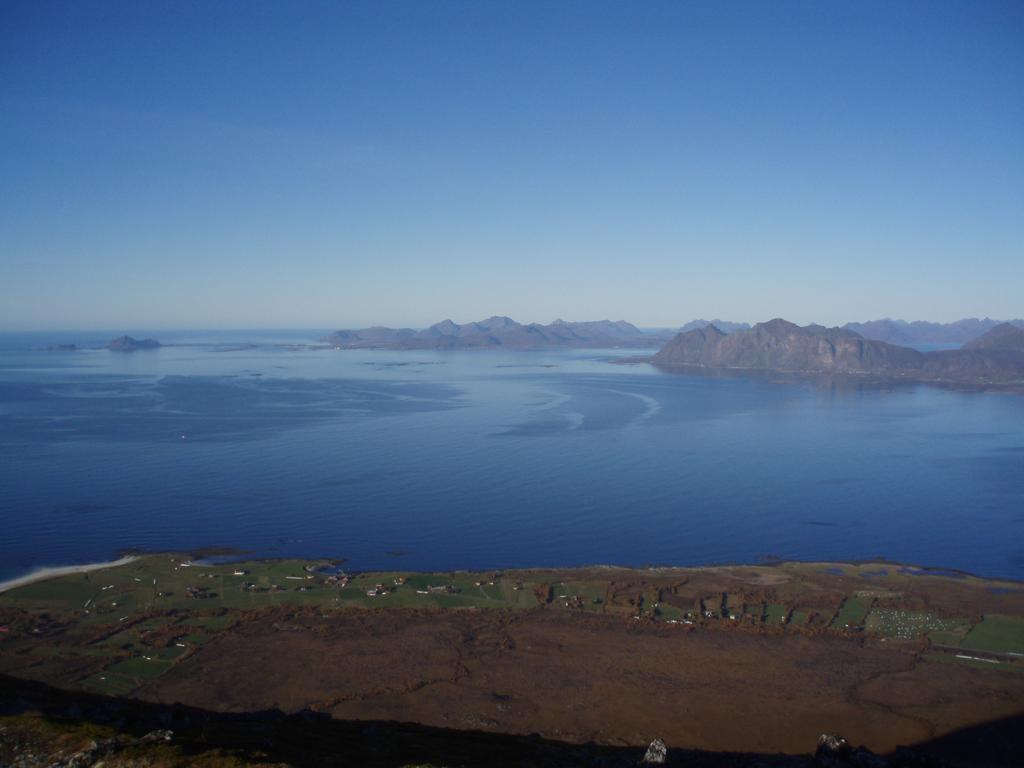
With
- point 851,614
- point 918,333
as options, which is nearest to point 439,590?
point 851,614

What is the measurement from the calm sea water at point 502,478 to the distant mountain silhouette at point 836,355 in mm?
29695

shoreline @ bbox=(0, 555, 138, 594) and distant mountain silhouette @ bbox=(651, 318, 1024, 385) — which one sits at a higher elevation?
distant mountain silhouette @ bbox=(651, 318, 1024, 385)

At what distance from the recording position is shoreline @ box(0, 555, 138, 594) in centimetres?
1723

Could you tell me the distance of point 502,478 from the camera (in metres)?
29.0

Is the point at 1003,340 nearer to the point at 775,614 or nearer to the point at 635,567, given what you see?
the point at 635,567

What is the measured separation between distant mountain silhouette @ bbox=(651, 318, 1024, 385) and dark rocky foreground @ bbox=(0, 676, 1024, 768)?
87.5m

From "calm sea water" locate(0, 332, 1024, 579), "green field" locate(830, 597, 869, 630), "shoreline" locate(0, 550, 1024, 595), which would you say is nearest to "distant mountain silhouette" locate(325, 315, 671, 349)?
"calm sea water" locate(0, 332, 1024, 579)

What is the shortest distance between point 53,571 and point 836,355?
9746 cm

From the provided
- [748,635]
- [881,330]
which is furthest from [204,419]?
[881,330]

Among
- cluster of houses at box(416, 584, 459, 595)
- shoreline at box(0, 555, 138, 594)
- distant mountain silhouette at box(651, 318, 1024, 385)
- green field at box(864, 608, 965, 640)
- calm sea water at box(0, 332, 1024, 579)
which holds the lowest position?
green field at box(864, 608, 965, 640)

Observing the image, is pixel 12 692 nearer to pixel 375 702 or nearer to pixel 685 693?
pixel 375 702

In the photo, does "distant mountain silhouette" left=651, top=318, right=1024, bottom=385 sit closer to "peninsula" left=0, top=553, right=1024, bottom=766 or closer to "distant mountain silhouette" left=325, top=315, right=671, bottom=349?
"distant mountain silhouette" left=325, top=315, right=671, bottom=349

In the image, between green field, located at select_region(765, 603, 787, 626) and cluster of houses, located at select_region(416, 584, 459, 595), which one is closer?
green field, located at select_region(765, 603, 787, 626)

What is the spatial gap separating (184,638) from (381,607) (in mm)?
4458
